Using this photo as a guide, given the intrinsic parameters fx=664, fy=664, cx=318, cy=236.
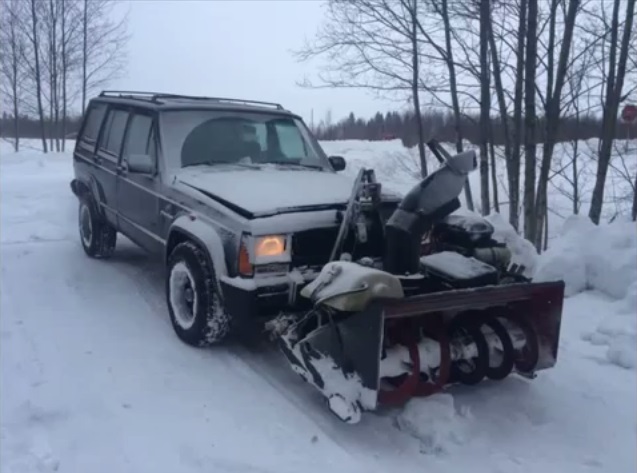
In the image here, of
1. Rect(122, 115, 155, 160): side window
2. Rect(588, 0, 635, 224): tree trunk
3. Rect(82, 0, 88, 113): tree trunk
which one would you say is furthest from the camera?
Rect(82, 0, 88, 113): tree trunk

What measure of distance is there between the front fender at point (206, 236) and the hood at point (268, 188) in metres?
0.23

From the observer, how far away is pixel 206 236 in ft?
15.2

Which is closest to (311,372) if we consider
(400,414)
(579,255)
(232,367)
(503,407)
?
(400,414)

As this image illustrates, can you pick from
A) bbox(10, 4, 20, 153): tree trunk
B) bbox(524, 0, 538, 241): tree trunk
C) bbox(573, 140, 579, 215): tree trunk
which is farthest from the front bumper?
bbox(10, 4, 20, 153): tree trunk

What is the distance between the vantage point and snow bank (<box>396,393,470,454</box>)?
3.64m

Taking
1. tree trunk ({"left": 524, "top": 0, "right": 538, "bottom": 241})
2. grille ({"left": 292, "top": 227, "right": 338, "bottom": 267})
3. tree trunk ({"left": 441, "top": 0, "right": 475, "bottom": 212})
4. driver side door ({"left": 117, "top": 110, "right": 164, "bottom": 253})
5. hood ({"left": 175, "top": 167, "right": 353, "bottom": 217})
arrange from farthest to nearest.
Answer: tree trunk ({"left": 441, "top": 0, "right": 475, "bottom": 212}), tree trunk ({"left": 524, "top": 0, "right": 538, "bottom": 241}), driver side door ({"left": 117, "top": 110, "right": 164, "bottom": 253}), hood ({"left": 175, "top": 167, "right": 353, "bottom": 217}), grille ({"left": 292, "top": 227, "right": 338, "bottom": 267})

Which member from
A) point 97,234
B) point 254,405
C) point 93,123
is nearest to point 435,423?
point 254,405

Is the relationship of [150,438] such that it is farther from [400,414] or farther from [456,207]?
[456,207]

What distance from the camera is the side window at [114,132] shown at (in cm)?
673

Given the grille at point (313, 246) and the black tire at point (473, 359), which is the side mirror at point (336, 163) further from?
the black tire at point (473, 359)

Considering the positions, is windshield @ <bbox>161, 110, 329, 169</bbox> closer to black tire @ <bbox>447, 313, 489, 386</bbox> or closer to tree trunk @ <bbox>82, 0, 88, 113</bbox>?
black tire @ <bbox>447, 313, 489, 386</bbox>

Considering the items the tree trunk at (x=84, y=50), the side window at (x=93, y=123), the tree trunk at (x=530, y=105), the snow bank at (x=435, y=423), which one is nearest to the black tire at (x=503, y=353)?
the snow bank at (x=435, y=423)

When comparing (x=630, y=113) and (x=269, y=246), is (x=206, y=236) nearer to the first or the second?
(x=269, y=246)

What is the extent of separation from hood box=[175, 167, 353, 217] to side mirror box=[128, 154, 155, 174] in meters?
0.32
